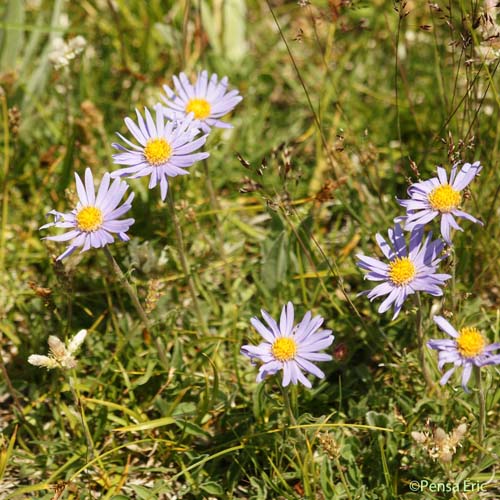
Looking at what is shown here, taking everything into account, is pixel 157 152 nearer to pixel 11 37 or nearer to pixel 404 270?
pixel 404 270

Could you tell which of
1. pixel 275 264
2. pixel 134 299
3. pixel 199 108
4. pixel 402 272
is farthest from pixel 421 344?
pixel 199 108

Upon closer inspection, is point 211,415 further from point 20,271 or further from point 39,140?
point 39,140

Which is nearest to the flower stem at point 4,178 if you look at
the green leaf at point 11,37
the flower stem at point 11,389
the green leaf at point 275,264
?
the green leaf at point 11,37

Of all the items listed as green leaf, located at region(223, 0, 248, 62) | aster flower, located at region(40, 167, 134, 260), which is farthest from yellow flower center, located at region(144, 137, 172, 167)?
green leaf, located at region(223, 0, 248, 62)

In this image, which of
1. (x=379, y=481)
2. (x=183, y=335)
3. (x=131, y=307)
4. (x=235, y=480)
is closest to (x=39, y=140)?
(x=131, y=307)

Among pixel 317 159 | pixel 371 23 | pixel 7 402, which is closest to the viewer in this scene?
pixel 7 402

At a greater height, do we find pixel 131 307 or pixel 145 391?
pixel 131 307
